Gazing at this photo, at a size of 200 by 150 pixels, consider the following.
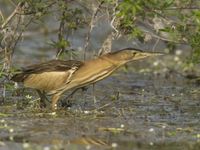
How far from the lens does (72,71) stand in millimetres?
8867

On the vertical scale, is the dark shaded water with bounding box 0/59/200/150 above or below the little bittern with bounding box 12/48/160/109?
below

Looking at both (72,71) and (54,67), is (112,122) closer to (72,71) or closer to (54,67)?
(72,71)

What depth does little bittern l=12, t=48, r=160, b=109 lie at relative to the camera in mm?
8859

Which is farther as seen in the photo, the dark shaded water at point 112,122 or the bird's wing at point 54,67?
the bird's wing at point 54,67

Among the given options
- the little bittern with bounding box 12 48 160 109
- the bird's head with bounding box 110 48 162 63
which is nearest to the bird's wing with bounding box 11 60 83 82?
the little bittern with bounding box 12 48 160 109

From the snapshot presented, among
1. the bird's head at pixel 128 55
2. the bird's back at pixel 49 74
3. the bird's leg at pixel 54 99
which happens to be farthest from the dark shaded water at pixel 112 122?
the bird's head at pixel 128 55

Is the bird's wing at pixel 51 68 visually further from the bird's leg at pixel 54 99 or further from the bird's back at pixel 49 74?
the bird's leg at pixel 54 99

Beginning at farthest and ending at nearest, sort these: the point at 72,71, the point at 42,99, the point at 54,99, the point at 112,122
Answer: the point at 42,99 → the point at 54,99 → the point at 72,71 → the point at 112,122

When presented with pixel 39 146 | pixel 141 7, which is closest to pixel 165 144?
pixel 39 146

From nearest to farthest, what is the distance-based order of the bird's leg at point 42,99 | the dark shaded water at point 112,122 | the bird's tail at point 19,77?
the dark shaded water at point 112,122, the bird's tail at point 19,77, the bird's leg at point 42,99

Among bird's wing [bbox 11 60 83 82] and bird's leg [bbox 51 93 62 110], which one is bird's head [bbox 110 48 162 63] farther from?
bird's leg [bbox 51 93 62 110]

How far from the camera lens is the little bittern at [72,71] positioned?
886 cm

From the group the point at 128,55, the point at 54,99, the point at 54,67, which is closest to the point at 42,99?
the point at 54,99

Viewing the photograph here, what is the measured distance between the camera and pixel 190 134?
7.83 metres
